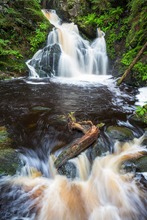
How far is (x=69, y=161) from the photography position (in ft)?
15.2

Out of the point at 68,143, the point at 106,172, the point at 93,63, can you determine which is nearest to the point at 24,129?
the point at 68,143

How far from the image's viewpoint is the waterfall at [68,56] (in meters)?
11.6

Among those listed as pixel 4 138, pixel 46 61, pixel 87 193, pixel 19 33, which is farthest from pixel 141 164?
pixel 19 33

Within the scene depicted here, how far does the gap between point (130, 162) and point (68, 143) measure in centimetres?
139

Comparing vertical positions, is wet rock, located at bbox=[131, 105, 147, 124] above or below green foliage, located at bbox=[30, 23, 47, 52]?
below

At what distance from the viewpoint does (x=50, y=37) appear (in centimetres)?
1285

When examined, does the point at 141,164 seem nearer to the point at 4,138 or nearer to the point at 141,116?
the point at 141,116

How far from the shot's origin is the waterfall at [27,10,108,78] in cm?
1159

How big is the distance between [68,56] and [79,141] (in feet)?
27.2

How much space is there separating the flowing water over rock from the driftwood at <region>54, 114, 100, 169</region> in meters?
0.11

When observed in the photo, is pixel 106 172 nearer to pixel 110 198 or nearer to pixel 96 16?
pixel 110 198

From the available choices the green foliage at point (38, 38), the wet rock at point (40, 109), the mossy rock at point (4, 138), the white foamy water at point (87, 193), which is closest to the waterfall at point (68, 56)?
the green foliage at point (38, 38)

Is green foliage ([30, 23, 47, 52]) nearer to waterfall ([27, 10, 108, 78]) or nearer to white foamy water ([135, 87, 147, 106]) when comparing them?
waterfall ([27, 10, 108, 78])

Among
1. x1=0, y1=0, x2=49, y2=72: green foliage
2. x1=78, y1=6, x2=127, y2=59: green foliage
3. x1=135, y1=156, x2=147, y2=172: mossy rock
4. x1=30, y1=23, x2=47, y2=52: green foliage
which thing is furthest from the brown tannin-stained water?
x1=78, y1=6, x2=127, y2=59: green foliage
